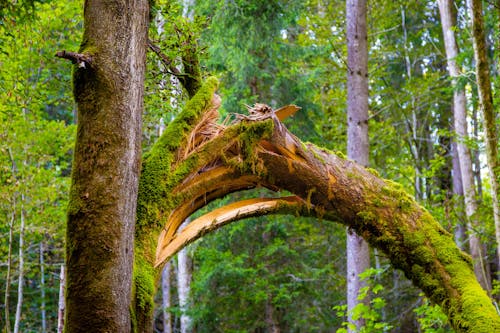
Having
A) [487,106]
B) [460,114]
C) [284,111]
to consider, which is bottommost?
[284,111]

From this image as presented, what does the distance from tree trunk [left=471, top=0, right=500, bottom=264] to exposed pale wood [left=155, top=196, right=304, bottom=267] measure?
8.51 ft

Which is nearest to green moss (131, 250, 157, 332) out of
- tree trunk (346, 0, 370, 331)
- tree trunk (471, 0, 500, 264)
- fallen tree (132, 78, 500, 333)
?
fallen tree (132, 78, 500, 333)

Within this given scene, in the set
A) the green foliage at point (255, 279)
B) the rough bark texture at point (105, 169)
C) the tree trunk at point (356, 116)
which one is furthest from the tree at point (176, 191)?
the green foliage at point (255, 279)

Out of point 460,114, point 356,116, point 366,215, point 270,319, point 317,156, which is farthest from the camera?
point 270,319

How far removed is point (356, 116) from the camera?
8.91 meters

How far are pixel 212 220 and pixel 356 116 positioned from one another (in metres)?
5.69

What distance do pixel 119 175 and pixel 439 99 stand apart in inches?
577

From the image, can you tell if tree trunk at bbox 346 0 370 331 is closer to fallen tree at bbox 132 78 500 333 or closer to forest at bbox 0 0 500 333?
forest at bbox 0 0 500 333

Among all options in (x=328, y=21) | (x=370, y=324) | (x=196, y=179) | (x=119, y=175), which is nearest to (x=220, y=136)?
(x=196, y=179)

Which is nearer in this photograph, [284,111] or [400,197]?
[284,111]

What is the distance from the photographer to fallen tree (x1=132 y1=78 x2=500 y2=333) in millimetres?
3361

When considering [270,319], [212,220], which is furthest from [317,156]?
[270,319]

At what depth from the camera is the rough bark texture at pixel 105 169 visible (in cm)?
274

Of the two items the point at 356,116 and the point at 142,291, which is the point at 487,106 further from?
the point at 142,291
